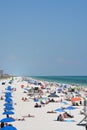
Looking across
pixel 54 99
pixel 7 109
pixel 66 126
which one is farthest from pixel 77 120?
pixel 54 99

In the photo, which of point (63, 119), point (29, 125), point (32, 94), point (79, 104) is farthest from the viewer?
point (32, 94)

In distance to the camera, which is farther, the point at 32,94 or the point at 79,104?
the point at 32,94

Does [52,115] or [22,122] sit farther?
[52,115]

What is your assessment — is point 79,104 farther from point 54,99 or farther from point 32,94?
point 32,94

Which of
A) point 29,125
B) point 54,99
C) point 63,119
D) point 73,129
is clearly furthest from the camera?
point 54,99

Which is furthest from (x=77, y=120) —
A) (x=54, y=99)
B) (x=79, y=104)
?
(x=54, y=99)

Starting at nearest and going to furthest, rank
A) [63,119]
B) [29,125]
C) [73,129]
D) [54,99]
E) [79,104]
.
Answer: [73,129], [29,125], [63,119], [79,104], [54,99]

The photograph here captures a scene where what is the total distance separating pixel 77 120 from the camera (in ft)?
80.3

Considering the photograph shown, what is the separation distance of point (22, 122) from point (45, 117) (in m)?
3.26

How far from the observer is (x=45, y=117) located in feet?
86.5

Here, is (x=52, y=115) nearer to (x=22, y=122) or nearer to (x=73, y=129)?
(x=22, y=122)

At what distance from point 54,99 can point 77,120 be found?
52.7 ft

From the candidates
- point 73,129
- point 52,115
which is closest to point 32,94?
point 52,115

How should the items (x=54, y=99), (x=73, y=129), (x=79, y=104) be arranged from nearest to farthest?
1. (x=73, y=129)
2. (x=79, y=104)
3. (x=54, y=99)
